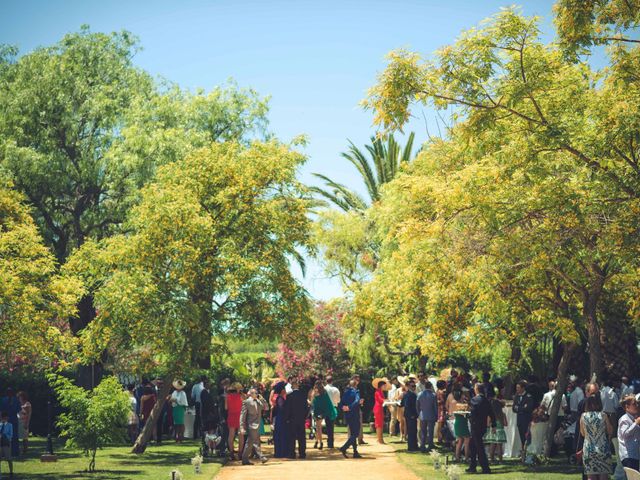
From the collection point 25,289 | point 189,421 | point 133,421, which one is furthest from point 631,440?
point 189,421

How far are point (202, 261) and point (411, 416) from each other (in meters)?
7.15

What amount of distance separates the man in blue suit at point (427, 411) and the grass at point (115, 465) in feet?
18.8

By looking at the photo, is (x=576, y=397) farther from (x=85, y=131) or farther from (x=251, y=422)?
(x=85, y=131)

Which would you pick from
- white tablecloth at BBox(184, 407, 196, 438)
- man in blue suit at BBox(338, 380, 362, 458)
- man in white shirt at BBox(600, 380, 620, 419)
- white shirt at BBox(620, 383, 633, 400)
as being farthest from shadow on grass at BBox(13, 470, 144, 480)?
white shirt at BBox(620, 383, 633, 400)

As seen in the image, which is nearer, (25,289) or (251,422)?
(251,422)

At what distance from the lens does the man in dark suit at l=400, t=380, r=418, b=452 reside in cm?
2447

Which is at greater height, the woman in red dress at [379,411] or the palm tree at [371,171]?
the palm tree at [371,171]

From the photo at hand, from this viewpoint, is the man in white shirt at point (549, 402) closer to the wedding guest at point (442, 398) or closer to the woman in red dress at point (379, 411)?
the wedding guest at point (442, 398)

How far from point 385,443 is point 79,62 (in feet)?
66.7

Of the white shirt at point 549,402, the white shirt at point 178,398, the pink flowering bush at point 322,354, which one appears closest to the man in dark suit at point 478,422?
the white shirt at point 549,402

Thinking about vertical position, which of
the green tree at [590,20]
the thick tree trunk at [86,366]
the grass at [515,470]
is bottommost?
the grass at [515,470]

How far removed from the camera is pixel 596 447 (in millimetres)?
13500

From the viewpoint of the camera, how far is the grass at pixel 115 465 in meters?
18.4

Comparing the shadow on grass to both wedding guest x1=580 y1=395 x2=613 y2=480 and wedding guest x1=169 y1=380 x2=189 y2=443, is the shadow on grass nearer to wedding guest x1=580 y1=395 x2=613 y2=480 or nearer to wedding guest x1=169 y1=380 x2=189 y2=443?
wedding guest x1=580 y1=395 x2=613 y2=480
